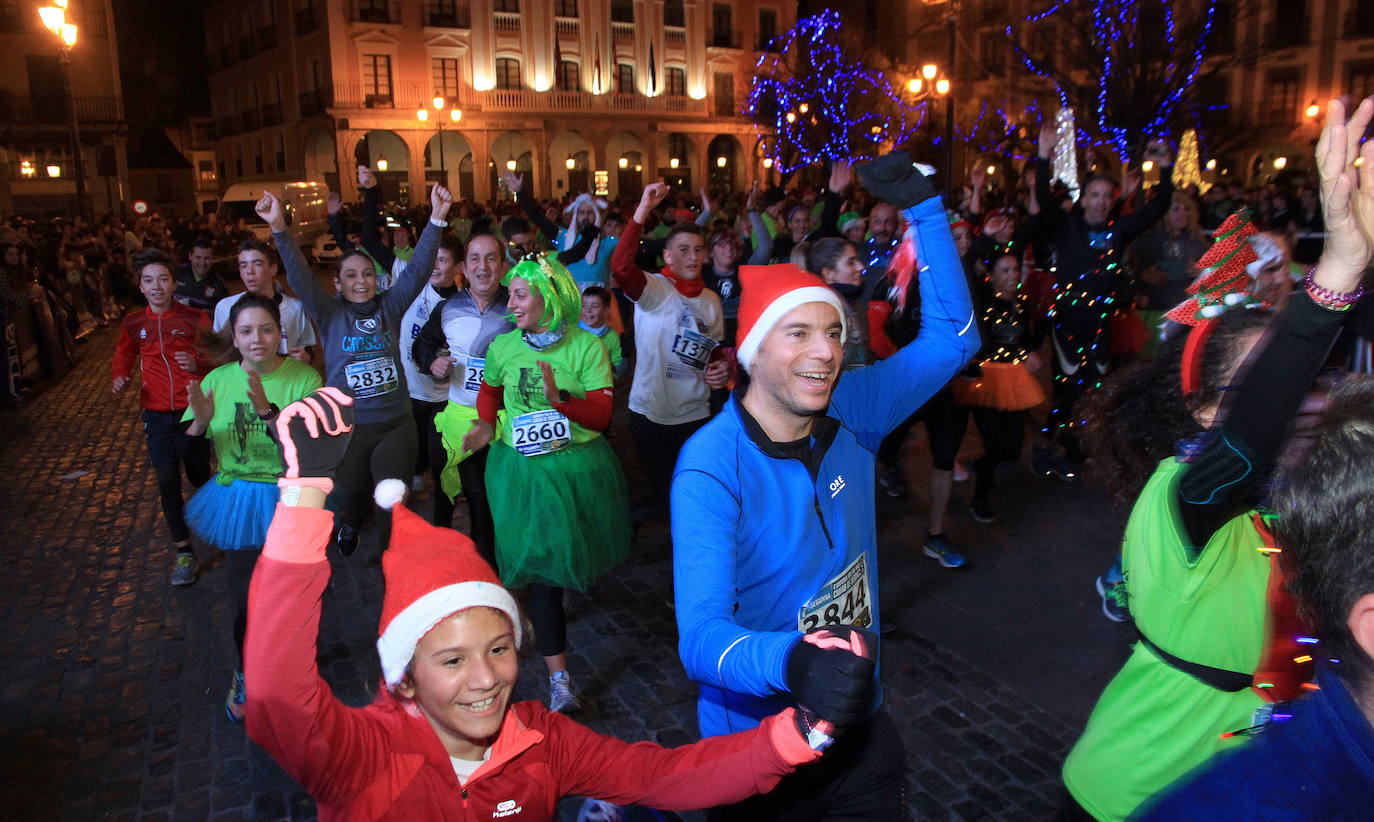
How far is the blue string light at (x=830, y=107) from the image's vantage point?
4194 cm

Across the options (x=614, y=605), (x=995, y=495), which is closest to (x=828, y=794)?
(x=614, y=605)

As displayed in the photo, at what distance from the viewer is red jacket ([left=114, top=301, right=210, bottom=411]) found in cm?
639

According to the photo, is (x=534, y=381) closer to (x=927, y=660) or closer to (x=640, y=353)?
(x=640, y=353)

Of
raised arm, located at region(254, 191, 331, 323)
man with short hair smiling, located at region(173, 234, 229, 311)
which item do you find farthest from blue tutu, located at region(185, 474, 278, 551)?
man with short hair smiling, located at region(173, 234, 229, 311)

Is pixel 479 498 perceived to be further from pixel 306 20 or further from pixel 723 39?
pixel 723 39

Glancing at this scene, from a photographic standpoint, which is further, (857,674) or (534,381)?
(534,381)

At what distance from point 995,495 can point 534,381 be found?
4.38 m

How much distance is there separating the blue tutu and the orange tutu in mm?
4296

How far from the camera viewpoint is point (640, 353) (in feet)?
21.3

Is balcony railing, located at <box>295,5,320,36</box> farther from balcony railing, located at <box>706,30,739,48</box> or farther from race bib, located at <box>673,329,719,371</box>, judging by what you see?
race bib, located at <box>673,329,719,371</box>

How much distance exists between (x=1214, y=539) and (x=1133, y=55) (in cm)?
2637

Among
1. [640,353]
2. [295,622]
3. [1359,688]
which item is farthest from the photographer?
[640,353]

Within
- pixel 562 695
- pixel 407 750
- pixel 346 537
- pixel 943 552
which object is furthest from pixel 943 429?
pixel 407 750

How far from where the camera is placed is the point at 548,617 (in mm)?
4508
